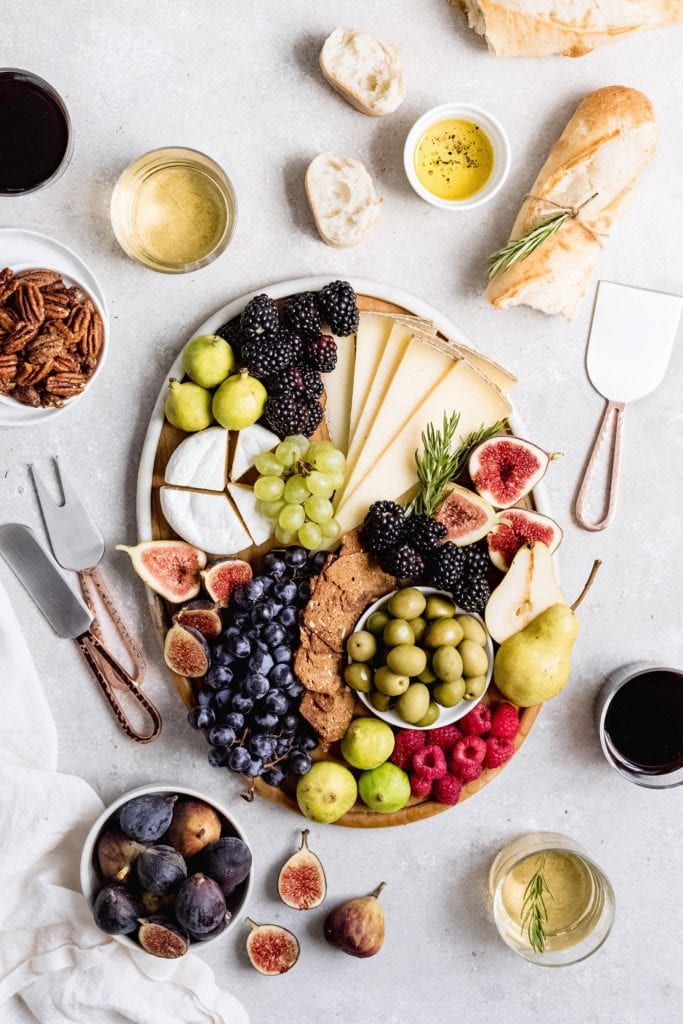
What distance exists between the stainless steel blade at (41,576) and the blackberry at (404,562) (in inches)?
26.4

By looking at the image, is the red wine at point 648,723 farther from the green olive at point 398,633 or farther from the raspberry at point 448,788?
the green olive at point 398,633

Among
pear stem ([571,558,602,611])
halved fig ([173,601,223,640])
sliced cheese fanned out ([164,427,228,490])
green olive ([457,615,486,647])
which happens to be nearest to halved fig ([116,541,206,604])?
halved fig ([173,601,223,640])

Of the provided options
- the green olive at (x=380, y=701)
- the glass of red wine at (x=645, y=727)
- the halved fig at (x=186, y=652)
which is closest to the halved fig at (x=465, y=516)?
the green olive at (x=380, y=701)

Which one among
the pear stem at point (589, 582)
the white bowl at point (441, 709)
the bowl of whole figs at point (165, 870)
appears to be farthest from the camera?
the pear stem at point (589, 582)

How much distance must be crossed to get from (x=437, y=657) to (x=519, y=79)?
1.29 m

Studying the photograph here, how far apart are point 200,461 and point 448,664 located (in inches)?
25.9

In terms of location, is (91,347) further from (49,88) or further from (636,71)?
(636,71)

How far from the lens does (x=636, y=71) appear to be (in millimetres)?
1886

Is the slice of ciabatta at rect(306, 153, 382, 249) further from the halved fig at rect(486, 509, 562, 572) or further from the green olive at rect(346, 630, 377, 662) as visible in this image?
the green olive at rect(346, 630, 377, 662)

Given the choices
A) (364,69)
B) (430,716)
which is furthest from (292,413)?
(364,69)

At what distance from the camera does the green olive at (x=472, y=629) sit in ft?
5.68

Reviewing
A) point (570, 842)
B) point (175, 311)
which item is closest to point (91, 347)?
point (175, 311)

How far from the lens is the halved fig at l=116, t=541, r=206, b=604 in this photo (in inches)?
70.0

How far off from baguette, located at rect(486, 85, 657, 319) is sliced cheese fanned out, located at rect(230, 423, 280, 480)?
0.58m
